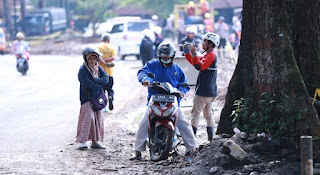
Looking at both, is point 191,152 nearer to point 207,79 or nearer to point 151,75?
point 151,75

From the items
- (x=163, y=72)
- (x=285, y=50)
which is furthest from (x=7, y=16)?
(x=285, y=50)

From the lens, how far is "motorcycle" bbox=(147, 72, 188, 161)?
912 centimetres

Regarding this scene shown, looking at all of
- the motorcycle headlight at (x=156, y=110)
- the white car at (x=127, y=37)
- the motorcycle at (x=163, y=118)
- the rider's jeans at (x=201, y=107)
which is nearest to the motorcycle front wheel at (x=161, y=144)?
the motorcycle at (x=163, y=118)

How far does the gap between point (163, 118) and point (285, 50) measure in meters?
2.03

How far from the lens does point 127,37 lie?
3306 cm

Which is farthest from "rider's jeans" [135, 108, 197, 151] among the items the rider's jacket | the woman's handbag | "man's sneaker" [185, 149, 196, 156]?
the woman's handbag

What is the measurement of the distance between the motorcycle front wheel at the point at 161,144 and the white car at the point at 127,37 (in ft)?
77.1

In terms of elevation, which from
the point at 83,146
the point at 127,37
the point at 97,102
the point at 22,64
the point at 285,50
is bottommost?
the point at 83,146

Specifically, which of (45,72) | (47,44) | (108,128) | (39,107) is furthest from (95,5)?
(108,128)

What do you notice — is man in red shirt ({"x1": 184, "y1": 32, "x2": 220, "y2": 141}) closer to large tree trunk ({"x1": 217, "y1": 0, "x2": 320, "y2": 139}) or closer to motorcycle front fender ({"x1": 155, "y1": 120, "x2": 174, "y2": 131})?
motorcycle front fender ({"x1": 155, "y1": 120, "x2": 174, "y2": 131})

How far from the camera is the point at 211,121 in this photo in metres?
10.9

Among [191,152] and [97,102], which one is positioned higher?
[97,102]

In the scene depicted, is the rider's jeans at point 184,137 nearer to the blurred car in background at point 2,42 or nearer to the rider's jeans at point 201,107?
the rider's jeans at point 201,107

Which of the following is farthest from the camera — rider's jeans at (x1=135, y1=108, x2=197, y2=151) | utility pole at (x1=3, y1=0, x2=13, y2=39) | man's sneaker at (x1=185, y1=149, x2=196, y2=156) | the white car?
utility pole at (x1=3, y1=0, x2=13, y2=39)
